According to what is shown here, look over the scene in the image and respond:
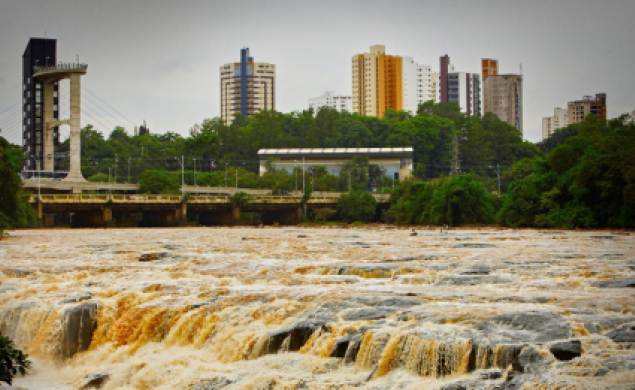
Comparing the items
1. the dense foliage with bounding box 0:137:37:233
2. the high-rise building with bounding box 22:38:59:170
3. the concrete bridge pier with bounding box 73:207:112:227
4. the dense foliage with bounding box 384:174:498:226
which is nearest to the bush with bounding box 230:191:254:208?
the concrete bridge pier with bounding box 73:207:112:227

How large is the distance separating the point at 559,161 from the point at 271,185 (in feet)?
232

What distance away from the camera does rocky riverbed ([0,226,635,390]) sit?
2031 cm

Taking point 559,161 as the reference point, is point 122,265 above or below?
below

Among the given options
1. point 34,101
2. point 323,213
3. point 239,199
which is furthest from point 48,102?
point 323,213

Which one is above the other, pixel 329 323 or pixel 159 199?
pixel 159 199

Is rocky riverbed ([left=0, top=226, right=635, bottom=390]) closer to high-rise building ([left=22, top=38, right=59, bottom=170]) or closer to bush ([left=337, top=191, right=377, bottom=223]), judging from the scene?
bush ([left=337, top=191, right=377, bottom=223])

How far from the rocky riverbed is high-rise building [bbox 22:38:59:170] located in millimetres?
134059

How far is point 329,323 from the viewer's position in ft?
79.8

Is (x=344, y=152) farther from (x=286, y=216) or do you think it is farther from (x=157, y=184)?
(x=157, y=184)

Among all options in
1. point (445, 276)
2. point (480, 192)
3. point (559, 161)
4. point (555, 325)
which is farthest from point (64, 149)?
point (555, 325)

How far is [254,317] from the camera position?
26547mm

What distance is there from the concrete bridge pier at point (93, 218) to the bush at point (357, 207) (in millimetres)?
37518

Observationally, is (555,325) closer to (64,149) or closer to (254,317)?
(254,317)

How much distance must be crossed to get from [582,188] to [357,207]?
4549 centimetres
